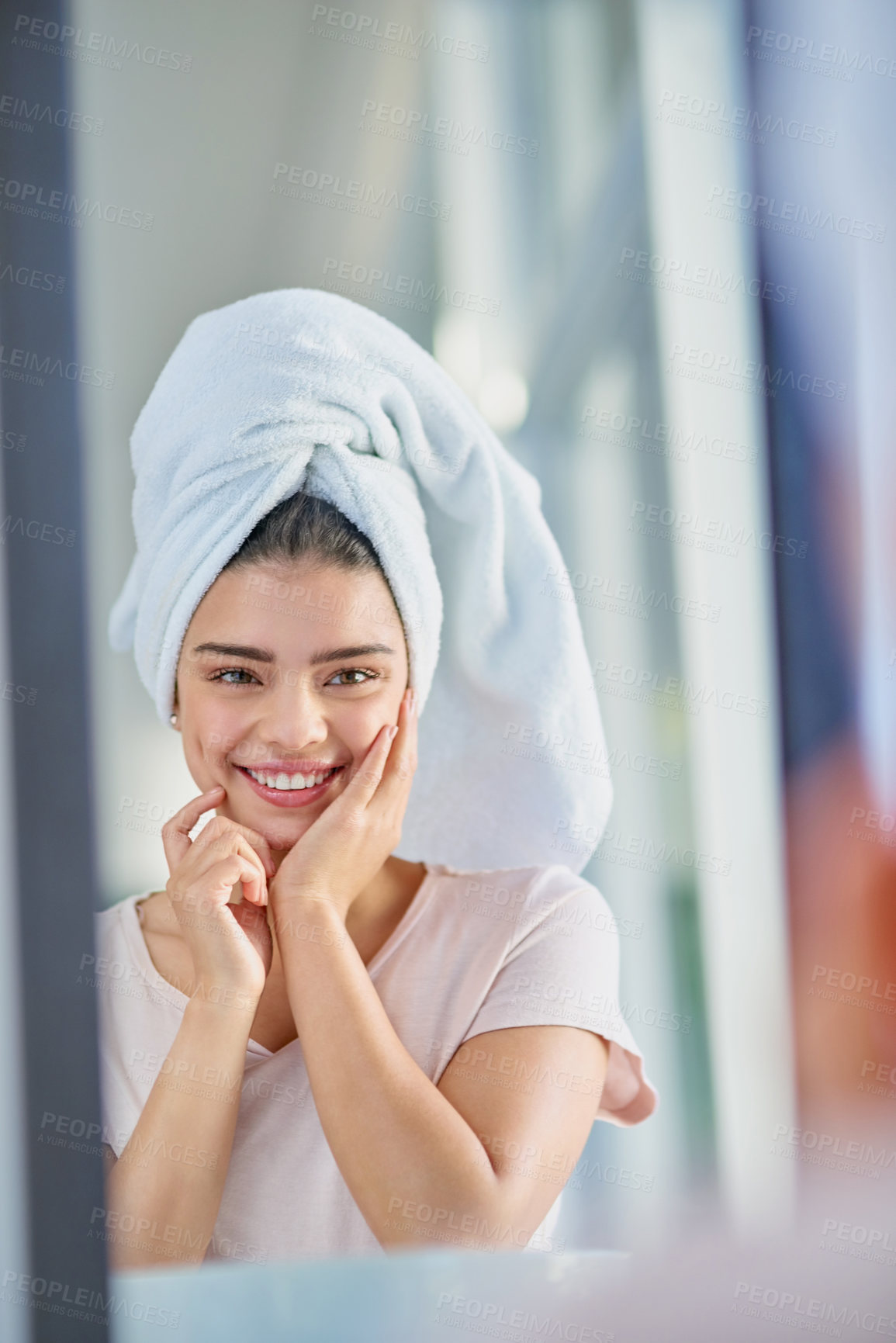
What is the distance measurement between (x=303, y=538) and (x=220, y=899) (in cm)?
25

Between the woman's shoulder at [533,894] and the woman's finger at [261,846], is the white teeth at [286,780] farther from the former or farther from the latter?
the woman's shoulder at [533,894]

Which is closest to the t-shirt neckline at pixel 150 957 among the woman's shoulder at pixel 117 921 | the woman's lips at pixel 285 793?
the woman's shoulder at pixel 117 921

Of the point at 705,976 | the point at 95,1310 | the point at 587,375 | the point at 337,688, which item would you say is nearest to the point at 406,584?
the point at 337,688

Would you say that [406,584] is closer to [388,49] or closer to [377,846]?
[377,846]

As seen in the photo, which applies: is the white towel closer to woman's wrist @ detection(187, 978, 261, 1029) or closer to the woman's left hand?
the woman's left hand

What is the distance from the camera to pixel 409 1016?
70cm

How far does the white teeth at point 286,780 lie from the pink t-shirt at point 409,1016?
0.12 m

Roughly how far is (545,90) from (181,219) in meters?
0.31

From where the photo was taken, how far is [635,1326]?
2.34 feet

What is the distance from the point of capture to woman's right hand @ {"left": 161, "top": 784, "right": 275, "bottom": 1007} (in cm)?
66

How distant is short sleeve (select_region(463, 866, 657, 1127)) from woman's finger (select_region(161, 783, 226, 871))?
24 centimetres

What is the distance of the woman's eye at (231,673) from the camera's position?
2.28 feet

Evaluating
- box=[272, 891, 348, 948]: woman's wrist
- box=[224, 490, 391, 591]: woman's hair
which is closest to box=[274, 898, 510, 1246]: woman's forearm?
box=[272, 891, 348, 948]: woman's wrist

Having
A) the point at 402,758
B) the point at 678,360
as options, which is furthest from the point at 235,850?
the point at 678,360
